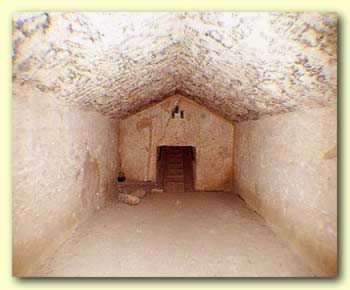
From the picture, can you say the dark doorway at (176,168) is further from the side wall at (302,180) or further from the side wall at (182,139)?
the side wall at (302,180)

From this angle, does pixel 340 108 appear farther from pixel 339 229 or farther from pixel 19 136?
pixel 19 136

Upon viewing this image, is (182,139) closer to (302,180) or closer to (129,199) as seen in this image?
(129,199)

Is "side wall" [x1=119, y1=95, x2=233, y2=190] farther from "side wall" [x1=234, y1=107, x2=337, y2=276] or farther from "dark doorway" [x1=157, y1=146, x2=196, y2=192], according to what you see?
"side wall" [x1=234, y1=107, x2=337, y2=276]

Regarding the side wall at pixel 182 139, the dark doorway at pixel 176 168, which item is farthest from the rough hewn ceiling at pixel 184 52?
the dark doorway at pixel 176 168

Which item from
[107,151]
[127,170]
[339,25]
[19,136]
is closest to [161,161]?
[127,170]

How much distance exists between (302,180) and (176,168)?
4.97 m

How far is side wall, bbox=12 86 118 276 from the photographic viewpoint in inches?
78.0

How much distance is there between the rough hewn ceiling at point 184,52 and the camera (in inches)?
64.5

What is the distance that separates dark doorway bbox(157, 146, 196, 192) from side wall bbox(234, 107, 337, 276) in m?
2.68

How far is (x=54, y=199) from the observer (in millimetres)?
2555

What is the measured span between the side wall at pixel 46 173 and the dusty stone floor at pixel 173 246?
219 mm

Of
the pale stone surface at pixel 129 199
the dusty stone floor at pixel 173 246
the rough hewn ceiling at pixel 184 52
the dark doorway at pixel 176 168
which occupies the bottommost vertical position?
the dusty stone floor at pixel 173 246

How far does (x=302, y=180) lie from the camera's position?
252cm

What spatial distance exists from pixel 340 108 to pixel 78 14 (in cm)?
189
